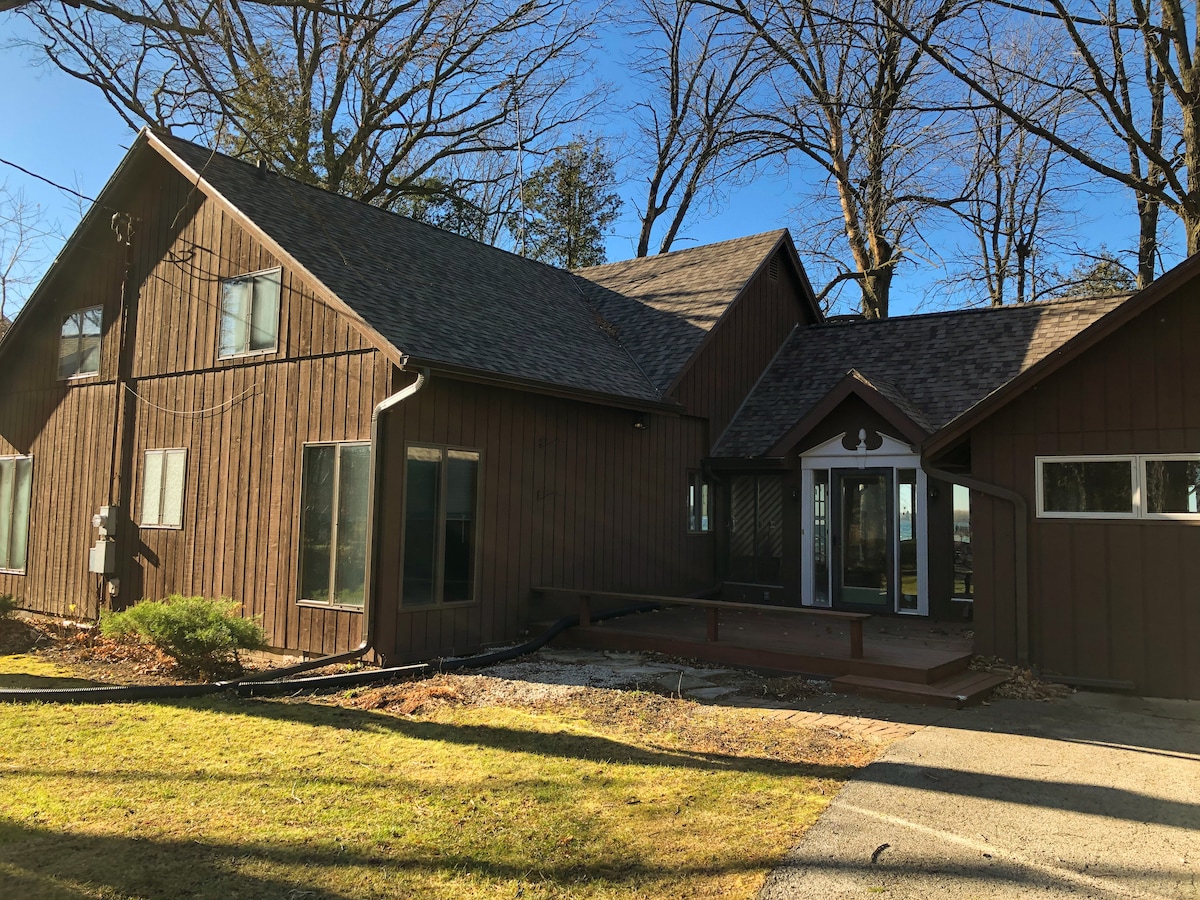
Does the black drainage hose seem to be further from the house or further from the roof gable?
the roof gable

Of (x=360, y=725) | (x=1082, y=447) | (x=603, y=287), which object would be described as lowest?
(x=360, y=725)

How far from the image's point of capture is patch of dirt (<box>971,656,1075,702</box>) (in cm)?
820

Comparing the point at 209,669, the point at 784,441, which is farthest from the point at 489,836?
the point at 784,441

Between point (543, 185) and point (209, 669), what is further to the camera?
point (543, 185)

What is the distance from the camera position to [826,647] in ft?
31.6

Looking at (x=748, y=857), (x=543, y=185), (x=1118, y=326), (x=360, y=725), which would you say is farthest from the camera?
(x=543, y=185)

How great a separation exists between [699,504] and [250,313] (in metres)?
7.48

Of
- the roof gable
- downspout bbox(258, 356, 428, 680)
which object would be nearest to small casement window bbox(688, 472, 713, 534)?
the roof gable

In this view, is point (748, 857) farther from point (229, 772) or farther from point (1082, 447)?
point (1082, 447)

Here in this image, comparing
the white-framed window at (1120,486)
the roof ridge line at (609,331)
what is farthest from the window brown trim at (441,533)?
the white-framed window at (1120,486)

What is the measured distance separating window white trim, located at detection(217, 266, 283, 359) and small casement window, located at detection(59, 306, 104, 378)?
3247 millimetres

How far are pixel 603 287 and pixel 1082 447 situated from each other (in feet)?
36.1

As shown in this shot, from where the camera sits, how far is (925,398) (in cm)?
1341

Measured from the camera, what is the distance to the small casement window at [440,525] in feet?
30.7
